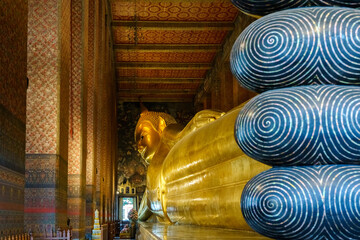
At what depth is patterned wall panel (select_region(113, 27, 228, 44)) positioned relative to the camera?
14359 mm

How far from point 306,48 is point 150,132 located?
613 centimetres

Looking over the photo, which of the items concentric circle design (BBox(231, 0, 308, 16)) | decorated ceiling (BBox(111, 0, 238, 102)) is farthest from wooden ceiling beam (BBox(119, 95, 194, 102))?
concentric circle design (BBox(231, 0, 308, 16))

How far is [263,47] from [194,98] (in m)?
19.9

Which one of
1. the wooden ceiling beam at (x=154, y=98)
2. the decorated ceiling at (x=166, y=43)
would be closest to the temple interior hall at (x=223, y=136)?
the decorated ceiling at (x=166, y=43)

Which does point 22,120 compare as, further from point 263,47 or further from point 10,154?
point 263,47

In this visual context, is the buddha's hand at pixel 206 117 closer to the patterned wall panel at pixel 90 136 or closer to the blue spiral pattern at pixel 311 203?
the blue spiral pattern at pixel 311 203

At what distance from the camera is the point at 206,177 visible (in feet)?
12.3

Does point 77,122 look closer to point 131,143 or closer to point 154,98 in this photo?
point 131,143

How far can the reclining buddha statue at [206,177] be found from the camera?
3.14 m

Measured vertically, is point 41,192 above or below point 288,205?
above

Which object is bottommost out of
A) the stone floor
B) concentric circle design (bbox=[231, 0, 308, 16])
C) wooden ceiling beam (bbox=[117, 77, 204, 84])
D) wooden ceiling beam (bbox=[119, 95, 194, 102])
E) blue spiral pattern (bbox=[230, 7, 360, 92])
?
the stone floor

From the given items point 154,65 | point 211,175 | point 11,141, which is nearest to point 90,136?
point 11,141

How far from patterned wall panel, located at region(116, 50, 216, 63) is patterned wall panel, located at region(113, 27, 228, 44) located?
72 centimetres

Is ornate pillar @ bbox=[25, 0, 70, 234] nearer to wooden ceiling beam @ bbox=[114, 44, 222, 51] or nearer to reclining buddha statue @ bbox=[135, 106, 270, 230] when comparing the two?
reclining buddha statue @ bbox=[135, 106, 270, 230]
